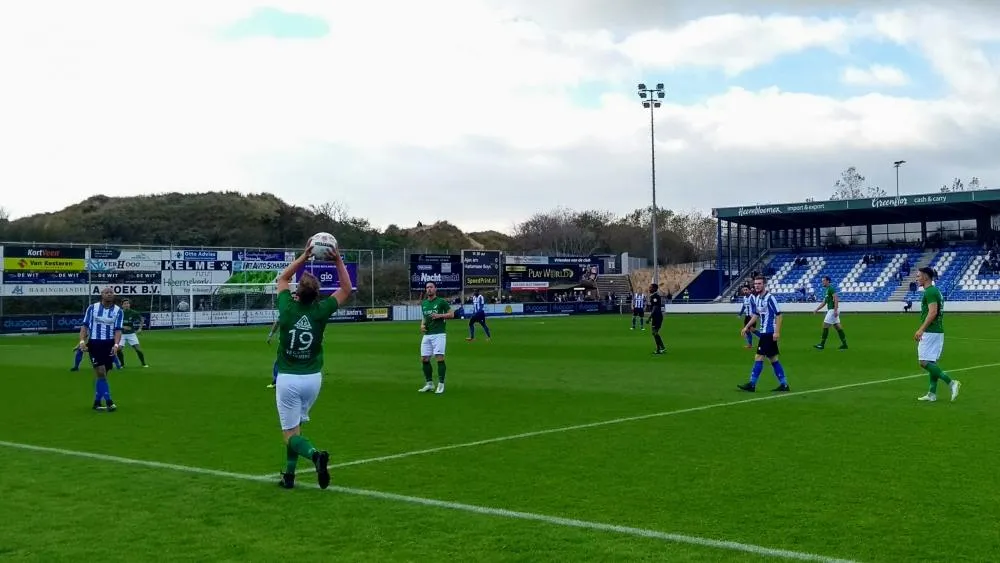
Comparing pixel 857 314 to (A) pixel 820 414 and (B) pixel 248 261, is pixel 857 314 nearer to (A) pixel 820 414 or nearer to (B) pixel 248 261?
(B) pixel 248 261

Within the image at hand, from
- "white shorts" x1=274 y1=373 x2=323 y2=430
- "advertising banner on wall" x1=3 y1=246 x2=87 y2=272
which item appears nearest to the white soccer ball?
"white shorts" x1=274 y1=373 x2=323 y2=430

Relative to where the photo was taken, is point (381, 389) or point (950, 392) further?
point (381, 389)

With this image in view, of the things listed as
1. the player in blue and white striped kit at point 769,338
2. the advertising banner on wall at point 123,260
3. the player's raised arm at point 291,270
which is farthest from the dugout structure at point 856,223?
the player's raised arm at point 291,270

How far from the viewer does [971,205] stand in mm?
63438

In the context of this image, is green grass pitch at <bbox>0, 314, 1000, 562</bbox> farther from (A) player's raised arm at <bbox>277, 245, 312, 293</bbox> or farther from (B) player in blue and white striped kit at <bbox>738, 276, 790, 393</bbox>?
(A) player's raised arm at <bbox>277, 245, 312, 293</bbox>

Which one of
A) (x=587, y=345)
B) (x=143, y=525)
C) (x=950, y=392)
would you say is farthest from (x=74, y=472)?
(x=587, y=345)

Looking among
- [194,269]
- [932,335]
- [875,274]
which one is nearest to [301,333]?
[932,335]

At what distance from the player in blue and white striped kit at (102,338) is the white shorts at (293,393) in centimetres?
798

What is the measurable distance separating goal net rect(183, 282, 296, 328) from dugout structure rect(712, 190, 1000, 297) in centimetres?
3518

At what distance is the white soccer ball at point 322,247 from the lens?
8.02m

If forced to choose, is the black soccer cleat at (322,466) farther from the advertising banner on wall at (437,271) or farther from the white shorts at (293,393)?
the advertising banner on wall at (437,271)

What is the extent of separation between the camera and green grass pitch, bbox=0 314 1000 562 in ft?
21.8

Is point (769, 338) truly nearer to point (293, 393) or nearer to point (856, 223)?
point (293, 393)

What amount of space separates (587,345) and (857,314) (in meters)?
33.0
